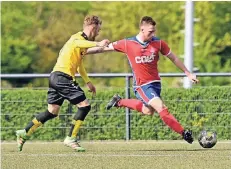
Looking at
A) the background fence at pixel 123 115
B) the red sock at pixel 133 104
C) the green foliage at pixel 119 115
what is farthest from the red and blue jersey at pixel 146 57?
the green foliage at pixel 119 115

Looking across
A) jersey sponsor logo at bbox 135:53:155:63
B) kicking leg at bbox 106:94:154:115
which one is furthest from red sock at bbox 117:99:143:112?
jersey sponsor logo at bbox 135:53:155:63

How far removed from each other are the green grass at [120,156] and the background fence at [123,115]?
1179mm

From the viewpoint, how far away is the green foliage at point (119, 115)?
15.1 metres

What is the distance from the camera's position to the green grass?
10117mm

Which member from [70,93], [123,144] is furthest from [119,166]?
[123,144]

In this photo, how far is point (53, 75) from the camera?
1234cm

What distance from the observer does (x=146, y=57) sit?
39.6ft

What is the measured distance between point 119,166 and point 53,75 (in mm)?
2704

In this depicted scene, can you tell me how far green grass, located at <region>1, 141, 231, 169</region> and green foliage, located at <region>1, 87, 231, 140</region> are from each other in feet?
3.89

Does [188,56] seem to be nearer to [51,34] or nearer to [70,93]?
[70,93]

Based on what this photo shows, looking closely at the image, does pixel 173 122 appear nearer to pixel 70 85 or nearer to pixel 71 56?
pixel 70 85

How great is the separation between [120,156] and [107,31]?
98.5 feet

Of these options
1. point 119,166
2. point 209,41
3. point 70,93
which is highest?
point 209,41

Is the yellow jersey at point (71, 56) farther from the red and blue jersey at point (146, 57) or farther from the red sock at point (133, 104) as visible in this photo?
the red sock at point (133, 104)
